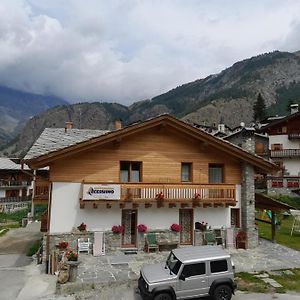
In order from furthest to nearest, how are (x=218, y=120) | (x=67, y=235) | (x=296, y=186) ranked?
(x=218, y=120)
(x=296, y=186)
(x=67, y=235)

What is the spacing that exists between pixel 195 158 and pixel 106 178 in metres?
5.51

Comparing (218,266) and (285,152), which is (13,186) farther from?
(218,266)

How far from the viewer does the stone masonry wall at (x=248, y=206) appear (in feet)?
66.0

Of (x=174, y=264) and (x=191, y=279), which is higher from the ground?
(x=174, y=264)

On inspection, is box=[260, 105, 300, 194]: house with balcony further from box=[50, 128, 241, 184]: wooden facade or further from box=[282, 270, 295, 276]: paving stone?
box=[282, 270, 295, 276]: paving stone

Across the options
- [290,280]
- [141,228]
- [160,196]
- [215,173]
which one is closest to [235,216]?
[215,173]

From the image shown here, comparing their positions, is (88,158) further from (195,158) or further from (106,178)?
(195,158)

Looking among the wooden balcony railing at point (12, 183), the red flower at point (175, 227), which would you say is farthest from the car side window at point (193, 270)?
the wooden balcony railing at point (12, 183)

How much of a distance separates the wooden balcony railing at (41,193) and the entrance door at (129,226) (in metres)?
4.61

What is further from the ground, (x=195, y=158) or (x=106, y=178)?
(x=195, y=158)

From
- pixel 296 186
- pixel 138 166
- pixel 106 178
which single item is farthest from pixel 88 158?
pixel 296 186

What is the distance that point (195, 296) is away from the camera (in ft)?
39.2

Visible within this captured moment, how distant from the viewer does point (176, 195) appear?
19000mm

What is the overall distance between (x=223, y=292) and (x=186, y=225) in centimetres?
801
